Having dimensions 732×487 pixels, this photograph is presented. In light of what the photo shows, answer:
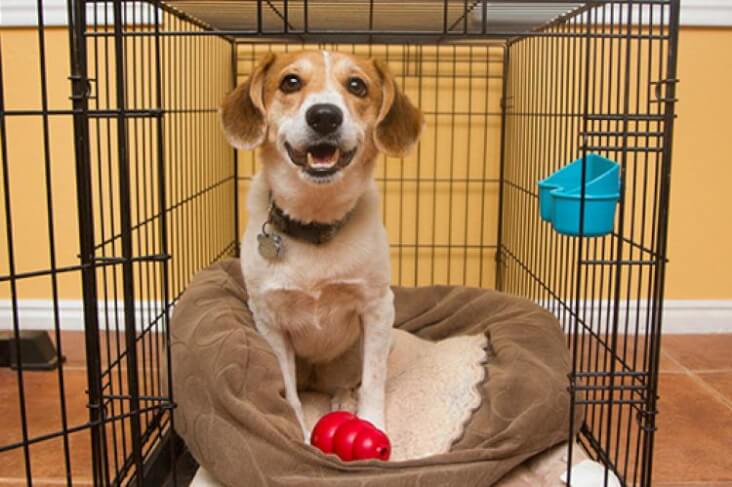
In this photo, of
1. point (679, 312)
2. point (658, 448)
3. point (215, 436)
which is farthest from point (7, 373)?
point (679, 312)

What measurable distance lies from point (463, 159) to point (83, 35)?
6.43 ft

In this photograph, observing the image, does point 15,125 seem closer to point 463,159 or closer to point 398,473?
point 463,159

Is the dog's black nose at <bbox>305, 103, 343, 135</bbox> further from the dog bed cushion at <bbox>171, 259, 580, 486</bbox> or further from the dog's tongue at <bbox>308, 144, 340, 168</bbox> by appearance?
the dog bed cushion at <bbox>171, 259, 580, 486</bbox>

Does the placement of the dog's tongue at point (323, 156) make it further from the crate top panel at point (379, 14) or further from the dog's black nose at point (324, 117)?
the crate top panel at point (379, 14)

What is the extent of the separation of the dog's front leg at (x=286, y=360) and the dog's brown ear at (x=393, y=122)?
1.82 ft

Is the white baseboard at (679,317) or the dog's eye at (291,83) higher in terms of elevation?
the dog's eye at (291,83)

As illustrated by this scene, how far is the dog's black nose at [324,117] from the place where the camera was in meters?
1.67

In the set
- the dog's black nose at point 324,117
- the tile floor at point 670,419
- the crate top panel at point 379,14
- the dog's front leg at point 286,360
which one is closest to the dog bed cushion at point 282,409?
the dog's front leg at point 286,360

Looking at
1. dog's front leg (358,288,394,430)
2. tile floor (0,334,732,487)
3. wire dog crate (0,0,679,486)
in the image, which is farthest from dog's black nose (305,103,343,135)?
tile floor (0,334,732,487)

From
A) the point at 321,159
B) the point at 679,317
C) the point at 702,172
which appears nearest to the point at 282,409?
the point at 321,159

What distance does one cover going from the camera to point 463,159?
10.4 ft

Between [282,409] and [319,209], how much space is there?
491 millimetres

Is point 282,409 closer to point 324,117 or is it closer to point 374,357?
point 374,357

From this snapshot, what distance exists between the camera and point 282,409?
180 cm
